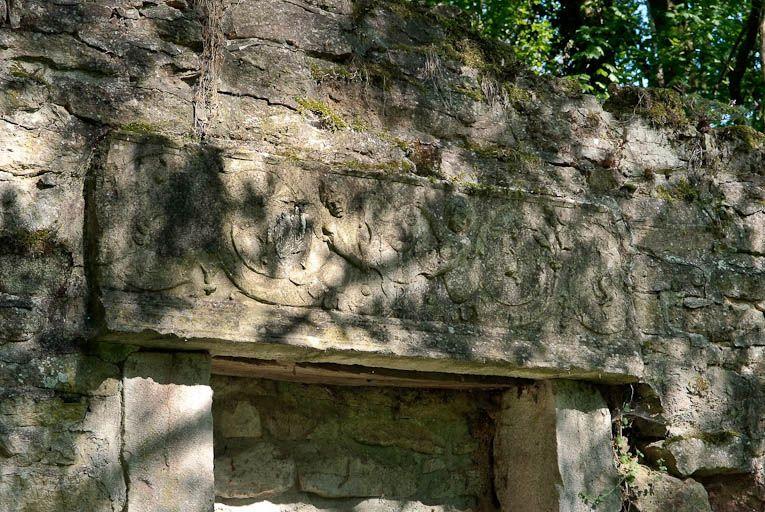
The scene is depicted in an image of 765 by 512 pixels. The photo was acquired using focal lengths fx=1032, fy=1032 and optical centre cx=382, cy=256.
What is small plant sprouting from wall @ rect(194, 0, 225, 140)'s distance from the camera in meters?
3.99

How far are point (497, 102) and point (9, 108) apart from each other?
2114mm

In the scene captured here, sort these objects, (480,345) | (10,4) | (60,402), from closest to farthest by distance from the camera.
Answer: (60,402), (10,4), (480,345)

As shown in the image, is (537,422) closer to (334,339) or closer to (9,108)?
(334,339)

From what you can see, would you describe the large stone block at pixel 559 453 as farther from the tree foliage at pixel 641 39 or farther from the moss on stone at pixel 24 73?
the tree foliage at pixel 641 39

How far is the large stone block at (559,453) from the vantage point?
13.8 ft

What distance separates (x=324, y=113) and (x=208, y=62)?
51 cm

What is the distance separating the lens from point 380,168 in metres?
4.16

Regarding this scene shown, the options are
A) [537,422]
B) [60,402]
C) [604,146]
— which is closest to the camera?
[60,402]

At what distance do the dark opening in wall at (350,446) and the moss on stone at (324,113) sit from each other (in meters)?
1.05

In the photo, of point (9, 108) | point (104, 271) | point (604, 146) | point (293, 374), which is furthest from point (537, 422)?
point (9, 108)

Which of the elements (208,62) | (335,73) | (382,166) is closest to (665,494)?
(382,166)

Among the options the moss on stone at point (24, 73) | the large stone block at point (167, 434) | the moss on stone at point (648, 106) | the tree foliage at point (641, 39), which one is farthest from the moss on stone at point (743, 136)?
the tree foliage at point (641, 39)

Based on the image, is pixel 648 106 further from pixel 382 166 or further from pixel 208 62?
pixel 208 62

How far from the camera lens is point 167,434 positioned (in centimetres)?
353
